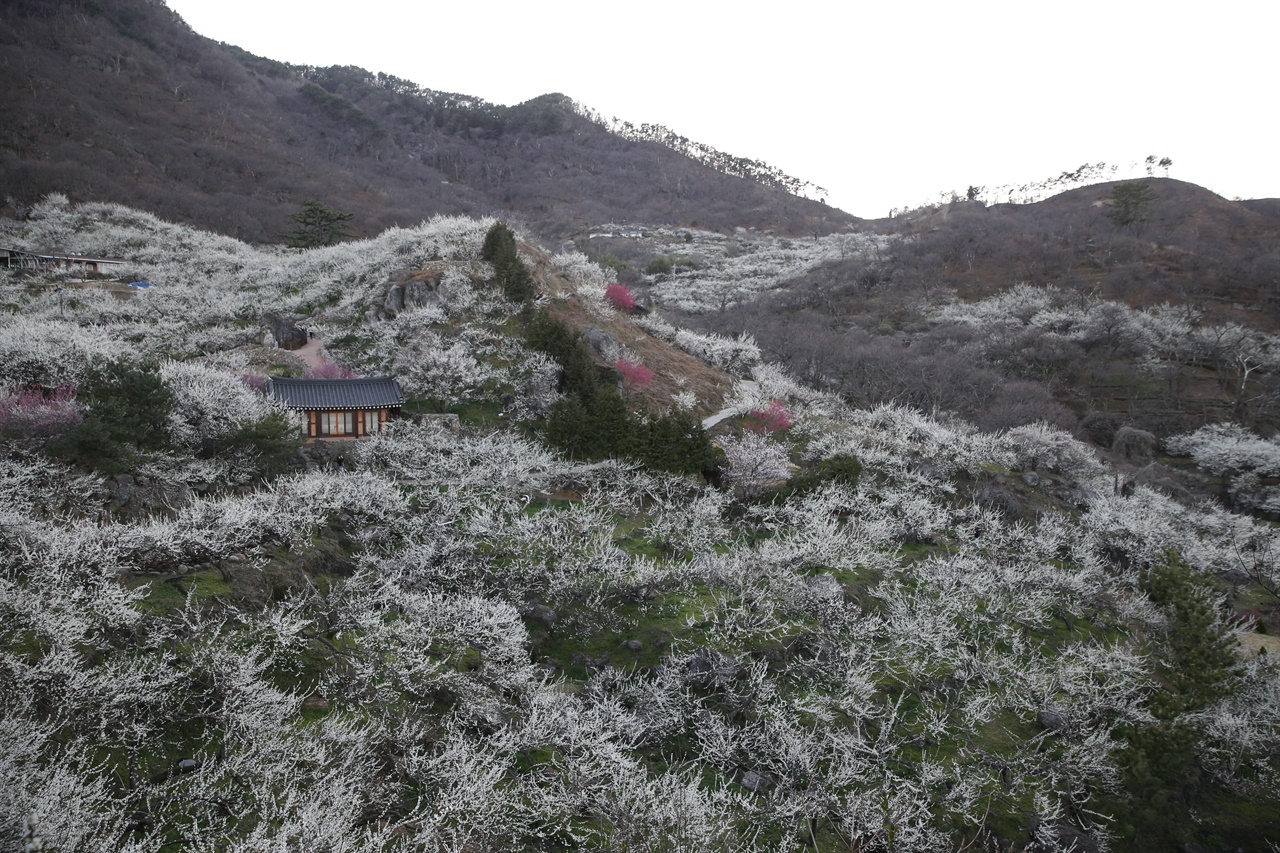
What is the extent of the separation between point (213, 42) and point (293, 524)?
161 meters

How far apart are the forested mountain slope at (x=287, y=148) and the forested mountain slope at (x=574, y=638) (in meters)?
60.5

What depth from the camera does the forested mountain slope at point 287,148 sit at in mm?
76938

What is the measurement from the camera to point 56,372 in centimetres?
2688

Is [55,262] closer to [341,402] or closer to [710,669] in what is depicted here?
[341,402]

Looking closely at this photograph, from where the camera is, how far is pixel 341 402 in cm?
2980

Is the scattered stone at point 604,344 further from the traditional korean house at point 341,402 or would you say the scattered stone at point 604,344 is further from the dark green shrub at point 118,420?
the dark green shrub at point 118,420

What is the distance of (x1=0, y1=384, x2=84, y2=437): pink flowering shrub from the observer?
20.2 m

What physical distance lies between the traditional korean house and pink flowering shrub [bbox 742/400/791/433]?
18703 mm

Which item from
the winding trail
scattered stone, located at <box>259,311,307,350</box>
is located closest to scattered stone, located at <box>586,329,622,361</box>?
the winding trail

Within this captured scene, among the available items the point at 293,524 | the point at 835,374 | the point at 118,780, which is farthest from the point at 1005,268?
the point at 118,780

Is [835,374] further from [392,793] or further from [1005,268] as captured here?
[392,793]

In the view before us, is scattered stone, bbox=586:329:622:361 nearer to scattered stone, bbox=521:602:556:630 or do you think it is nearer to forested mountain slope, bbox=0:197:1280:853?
forested mountain slope, bbox=0:197:1280:853

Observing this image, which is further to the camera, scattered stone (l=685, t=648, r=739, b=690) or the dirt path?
the dirt path

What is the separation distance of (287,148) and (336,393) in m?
95.5
